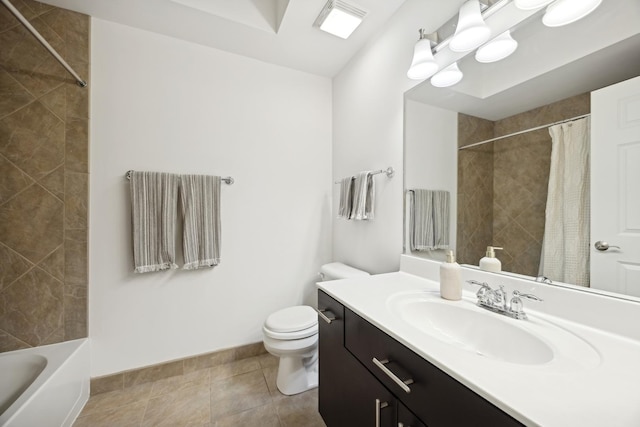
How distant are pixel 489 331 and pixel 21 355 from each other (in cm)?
235

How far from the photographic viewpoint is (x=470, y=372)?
536 mm

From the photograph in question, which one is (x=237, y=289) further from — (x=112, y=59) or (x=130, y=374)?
(x=112, y=59)

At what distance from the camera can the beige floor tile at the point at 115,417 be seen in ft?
4.38

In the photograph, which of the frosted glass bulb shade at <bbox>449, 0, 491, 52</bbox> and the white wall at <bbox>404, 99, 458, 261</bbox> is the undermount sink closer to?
the white wall at <bbox>404, 99, 458, 261</bbox>

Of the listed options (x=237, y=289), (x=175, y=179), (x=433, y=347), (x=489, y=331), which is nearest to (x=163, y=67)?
(x=175, y=179)

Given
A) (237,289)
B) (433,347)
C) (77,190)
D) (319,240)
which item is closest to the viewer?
(433,347)

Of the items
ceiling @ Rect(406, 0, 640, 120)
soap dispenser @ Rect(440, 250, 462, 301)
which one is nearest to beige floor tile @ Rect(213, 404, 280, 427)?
soap dispenser @ Rect(440, 250, 462, 301)

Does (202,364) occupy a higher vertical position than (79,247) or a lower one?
lower

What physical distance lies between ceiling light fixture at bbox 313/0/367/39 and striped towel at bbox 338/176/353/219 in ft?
3.21

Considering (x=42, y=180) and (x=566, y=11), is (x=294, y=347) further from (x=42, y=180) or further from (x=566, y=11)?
(x=566, y=11)

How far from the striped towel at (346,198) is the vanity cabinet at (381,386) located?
774 millimetres

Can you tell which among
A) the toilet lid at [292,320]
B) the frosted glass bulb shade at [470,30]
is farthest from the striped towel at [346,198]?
the frosted glass bulb shade at [470,30]

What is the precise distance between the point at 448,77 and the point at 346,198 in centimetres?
95

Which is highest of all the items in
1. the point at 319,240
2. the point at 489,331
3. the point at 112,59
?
the point at 112,59
